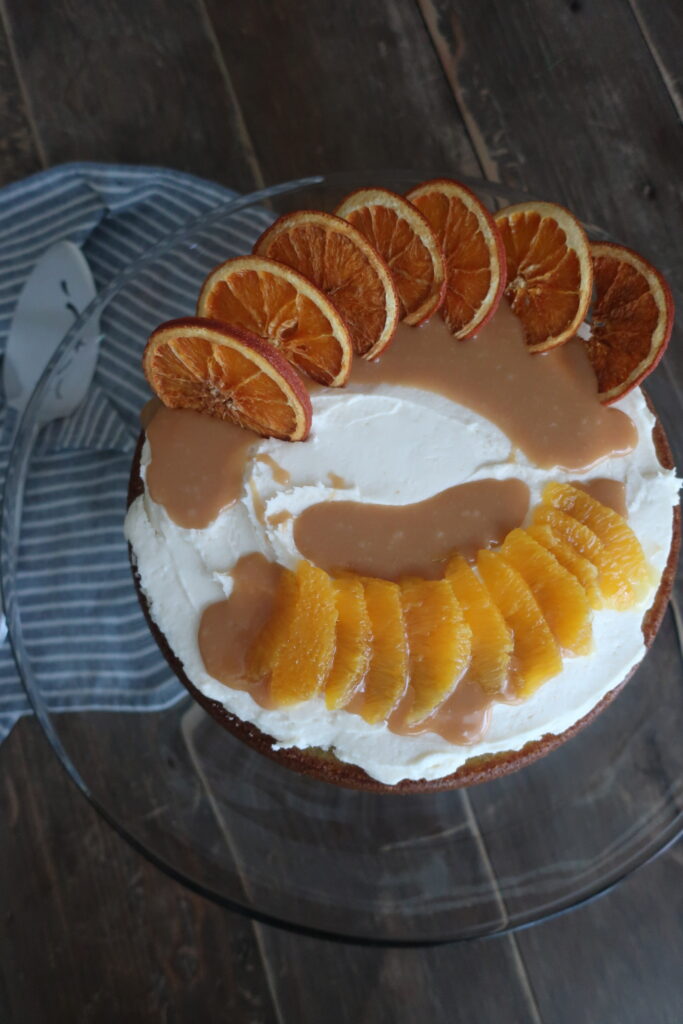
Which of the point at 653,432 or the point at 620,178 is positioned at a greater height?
the point at 620,178

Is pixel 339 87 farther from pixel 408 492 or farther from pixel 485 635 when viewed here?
pixel 485 635

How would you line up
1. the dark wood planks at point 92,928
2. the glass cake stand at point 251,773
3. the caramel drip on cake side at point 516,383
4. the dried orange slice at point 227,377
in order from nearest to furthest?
the dried orange slice at point 227,377
the caramel drip on cake side at point 516,383
the glass cake stand at point 251,773
the dark wood planks at point 92,928

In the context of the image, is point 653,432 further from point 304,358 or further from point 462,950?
point 462,950

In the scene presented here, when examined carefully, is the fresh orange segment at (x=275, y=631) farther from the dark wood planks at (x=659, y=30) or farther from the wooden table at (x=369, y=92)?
the dark wood planks at (x=659, y=30)

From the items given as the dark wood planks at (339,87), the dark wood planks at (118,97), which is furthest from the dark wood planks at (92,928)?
the dark wood planks at (339,87)

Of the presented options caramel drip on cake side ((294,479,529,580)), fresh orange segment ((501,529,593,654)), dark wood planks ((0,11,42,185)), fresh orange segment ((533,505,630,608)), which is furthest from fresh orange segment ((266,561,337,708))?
dark wood planks ((0,11,42,185))

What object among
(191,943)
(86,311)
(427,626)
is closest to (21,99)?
(86,311)

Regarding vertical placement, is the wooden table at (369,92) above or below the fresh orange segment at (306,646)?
above
